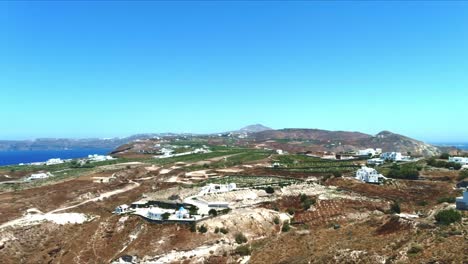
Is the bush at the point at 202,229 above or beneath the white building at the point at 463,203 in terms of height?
beneath

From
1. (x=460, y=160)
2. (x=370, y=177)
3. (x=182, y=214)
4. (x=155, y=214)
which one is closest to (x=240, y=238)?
(x=182, y=214)

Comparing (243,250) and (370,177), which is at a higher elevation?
(370,177)

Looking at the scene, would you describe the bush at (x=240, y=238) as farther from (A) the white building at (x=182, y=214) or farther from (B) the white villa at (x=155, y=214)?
(B) the white villa at (x=155, y=214)

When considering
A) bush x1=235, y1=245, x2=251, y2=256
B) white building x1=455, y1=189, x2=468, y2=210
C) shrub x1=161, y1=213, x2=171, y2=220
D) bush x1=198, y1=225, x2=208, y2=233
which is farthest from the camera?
shrub x1=161, y1=213, x2=171, y2=220

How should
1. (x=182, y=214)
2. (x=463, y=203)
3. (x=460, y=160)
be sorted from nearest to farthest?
(x=463, y=203) → (x=182, y=214) → (x=460, y=160)

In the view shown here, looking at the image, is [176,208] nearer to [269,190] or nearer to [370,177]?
[269,190]

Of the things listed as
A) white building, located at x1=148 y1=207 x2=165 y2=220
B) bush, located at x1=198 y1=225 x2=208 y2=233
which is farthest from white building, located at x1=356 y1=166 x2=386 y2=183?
white building, located at x1=148 y1=207 x2=165 y2=220

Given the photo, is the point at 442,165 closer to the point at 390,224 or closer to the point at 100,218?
the point at 390,224

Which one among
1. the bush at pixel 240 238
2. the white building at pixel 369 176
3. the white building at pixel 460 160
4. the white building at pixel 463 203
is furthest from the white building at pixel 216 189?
the white building at pixel 460 160

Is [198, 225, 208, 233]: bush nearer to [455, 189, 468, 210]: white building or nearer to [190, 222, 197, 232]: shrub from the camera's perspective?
[190, 222, 197, 232]: shrub

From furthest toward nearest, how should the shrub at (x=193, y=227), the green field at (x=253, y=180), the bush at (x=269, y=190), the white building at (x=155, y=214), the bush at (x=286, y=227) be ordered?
the green field at (x=253, y=180) < the bush at (x=269, y=190) < the white building at (x=155, y=214) < the bush at (x=286, y=227) < the shrub at (x=193, y=227)

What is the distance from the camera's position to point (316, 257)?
32125mm

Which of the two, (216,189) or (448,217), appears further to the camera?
(216,189)

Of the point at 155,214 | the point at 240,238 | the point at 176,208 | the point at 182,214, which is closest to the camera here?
the point at 240,238
